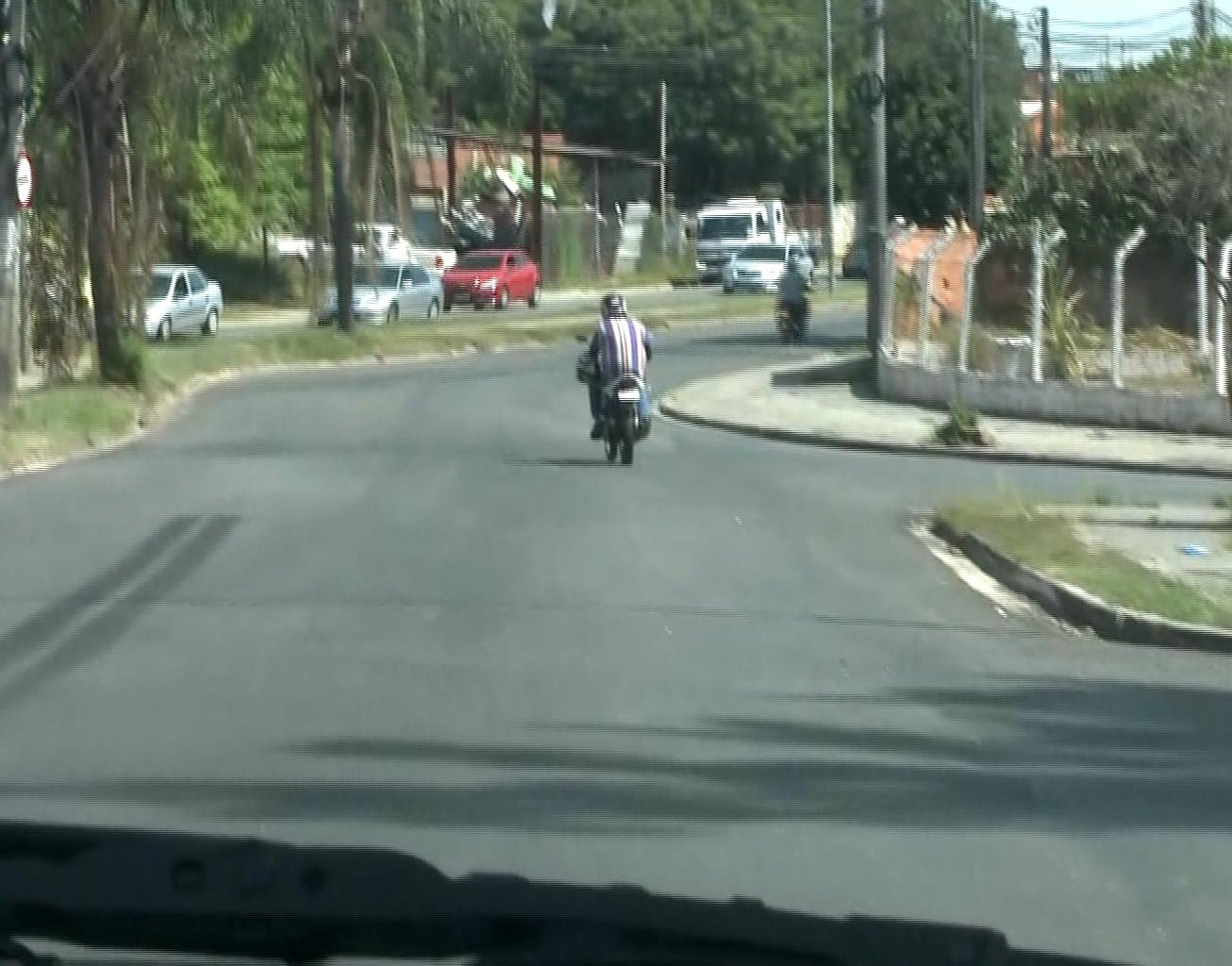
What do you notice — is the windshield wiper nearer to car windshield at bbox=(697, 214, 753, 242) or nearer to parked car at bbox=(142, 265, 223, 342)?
parked car at bbox=(142, 265, 223, 342)

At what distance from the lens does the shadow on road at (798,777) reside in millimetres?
7785

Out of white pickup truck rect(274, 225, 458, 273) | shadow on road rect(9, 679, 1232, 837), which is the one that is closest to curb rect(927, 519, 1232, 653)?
shadow on road rect(9, 679, 1232, 837)

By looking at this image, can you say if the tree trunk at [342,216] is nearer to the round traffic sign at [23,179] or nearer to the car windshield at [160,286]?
the car windshield at [160,286]

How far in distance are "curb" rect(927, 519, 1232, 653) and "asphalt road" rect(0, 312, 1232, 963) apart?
23 cm

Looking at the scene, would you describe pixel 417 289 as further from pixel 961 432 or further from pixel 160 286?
pixel 961 432

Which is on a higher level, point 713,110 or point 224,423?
point 713,110

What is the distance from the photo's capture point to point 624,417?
68.7 feet

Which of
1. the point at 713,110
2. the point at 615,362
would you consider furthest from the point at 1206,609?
the point at 713,110

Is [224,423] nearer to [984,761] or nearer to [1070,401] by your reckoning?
[1070,401]

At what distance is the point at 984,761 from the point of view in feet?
29.0

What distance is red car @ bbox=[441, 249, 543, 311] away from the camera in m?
57.5

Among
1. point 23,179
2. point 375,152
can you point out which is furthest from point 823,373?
point 23,179

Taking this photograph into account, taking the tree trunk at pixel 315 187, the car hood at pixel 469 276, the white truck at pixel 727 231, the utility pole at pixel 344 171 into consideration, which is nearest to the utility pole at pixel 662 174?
the white truck at pixel 727 231

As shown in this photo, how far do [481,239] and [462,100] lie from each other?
76.1 ft
